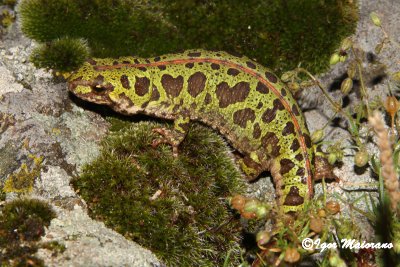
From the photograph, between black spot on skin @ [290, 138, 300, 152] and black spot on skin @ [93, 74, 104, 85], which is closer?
black spot on skin @ [93, 74, 104, 85]

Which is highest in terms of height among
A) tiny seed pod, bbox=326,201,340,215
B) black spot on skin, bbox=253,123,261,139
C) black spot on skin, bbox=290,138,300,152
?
tiny seed pod, bbox=326,201,340,215

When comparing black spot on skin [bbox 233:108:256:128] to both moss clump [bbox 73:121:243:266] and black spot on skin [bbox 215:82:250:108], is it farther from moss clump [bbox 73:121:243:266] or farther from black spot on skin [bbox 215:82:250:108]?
moss clump [bbox 73:121:243:266]

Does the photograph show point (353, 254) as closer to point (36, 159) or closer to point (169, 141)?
point (169, 141)

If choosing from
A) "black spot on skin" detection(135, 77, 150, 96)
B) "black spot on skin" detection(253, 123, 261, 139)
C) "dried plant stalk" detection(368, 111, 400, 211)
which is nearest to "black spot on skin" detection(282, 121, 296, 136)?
"black spot on skin" detection(253, 123, 261, 139)

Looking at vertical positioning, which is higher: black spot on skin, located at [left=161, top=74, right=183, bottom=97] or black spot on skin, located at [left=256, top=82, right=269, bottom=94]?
black spot on skin, located at [left=256, top=82, right=269, bottom=94]

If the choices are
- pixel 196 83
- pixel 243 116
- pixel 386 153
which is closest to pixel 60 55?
pixel 196 83

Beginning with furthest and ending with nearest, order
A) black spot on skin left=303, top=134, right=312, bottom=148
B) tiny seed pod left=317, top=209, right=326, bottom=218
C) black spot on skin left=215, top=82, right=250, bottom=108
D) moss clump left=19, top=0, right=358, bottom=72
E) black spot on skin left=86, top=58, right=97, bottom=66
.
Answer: moss clump left=19, top=0, right=358, bottom=72 < black spot on skin left=215, top=82, right=250, bottom=108 < black spot on skin left=86, top=58, right=97, bottom=66 < black spot on skin left=303, top=134, right=312, bottom=148 < tiny seed pod left=317, top=209, right=326, bottom=218
